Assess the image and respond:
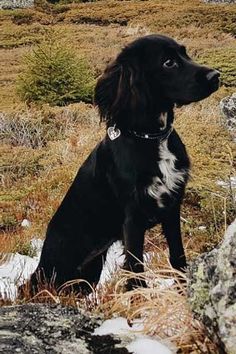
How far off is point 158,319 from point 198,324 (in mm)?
157

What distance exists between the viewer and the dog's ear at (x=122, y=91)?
141 inches

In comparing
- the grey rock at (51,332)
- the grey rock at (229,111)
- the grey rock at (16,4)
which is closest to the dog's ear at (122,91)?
the grey rock at (51,332)

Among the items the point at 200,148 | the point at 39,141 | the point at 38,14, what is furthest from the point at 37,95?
the point at 38,14

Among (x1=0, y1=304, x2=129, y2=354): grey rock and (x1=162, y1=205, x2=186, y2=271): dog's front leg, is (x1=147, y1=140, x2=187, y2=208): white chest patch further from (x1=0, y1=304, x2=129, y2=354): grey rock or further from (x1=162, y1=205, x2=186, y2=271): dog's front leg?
(x1=0, y1=304, x2=129, y2=354): grey rock

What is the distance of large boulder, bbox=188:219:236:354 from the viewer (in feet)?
7.02

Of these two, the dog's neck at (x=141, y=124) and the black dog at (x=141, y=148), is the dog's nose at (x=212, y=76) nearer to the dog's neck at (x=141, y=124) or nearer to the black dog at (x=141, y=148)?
the black dog at (x=141, y=148)

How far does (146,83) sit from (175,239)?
867 millimetres

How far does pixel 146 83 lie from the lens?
143 inches

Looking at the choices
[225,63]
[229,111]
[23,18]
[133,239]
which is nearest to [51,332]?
[133,239]

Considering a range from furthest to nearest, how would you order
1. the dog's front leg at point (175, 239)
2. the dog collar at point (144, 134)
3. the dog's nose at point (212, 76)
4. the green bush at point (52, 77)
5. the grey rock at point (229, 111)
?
the green bush at point (52, 77) < the grey rock at point (229, 111) < the dog's front leg at point (175, 239) < the dog collar at point (144, 134) < the dog's nose at point (212, 76)

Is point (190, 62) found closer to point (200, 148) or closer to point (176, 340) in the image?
point (176, 340)

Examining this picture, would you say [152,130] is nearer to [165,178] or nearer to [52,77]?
[165,178]

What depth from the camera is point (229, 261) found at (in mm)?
2229

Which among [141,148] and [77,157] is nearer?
[141,148]
